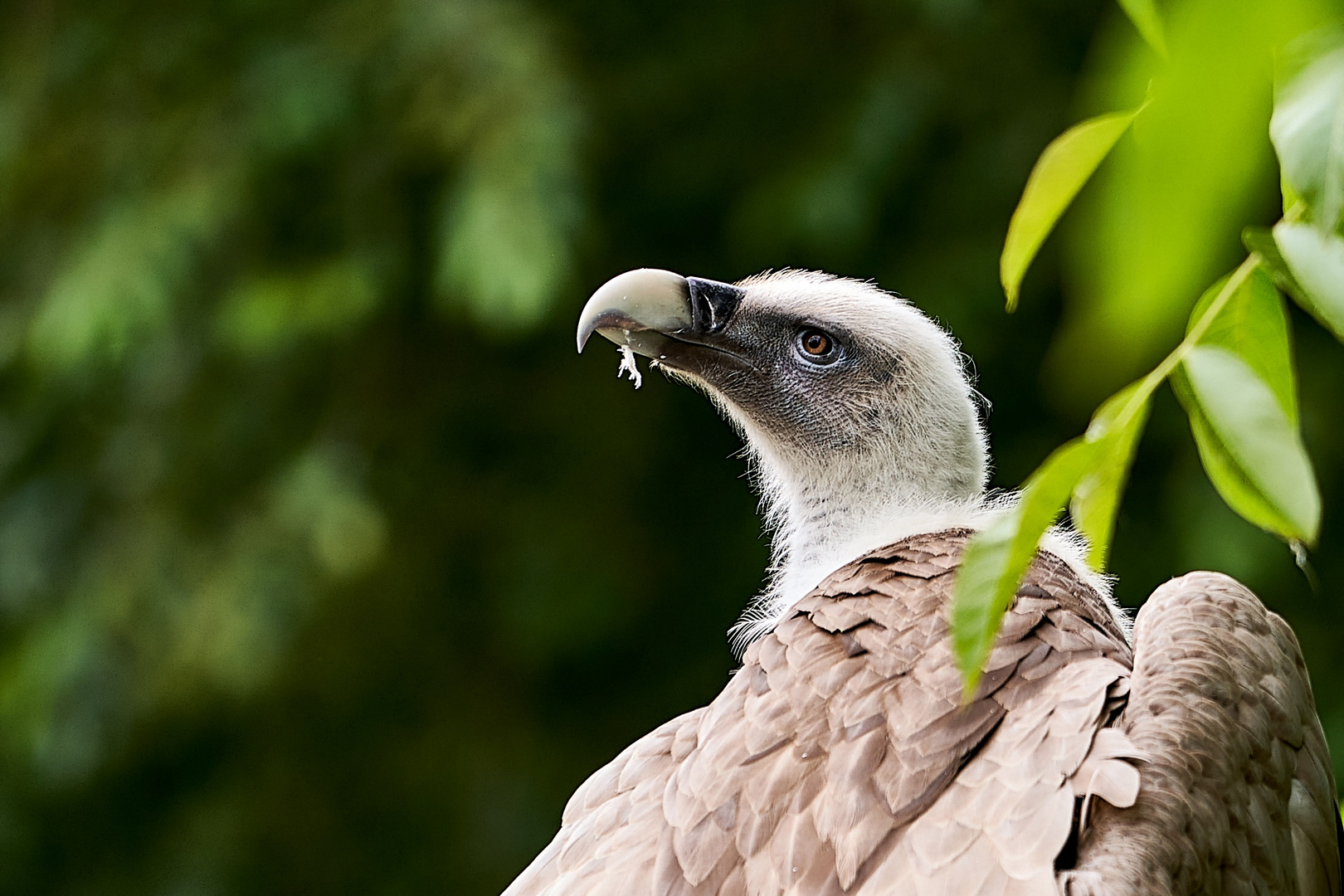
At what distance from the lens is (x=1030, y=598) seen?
1.69 meters

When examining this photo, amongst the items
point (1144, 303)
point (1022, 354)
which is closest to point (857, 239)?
point (1022, 354)

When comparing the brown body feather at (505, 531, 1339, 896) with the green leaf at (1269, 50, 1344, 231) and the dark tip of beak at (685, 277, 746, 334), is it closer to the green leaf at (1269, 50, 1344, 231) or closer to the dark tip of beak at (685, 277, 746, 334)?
the dark tip of beak at (685, 277, 746, 334)

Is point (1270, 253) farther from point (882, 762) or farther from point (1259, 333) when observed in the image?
point (882, 762)

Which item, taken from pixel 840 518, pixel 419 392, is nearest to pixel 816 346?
pixel 840 518

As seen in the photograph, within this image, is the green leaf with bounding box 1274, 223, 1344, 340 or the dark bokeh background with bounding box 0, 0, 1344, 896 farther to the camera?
the dark bokeh background with bounding box 0, 0, 1344, 896

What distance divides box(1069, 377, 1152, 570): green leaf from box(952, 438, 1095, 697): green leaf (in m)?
0.05

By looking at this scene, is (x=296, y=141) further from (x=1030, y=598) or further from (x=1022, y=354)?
(x=1030, y=598)

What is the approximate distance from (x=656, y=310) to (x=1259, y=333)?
135cm

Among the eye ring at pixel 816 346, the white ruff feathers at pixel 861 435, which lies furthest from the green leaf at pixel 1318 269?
the eye ring at pixel 816 346

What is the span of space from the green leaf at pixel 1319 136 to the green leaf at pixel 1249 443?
0.40 feet

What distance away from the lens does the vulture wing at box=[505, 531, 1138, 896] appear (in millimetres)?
1353

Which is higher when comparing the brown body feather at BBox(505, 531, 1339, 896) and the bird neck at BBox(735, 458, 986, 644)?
the bird neck at BBox(735, 458, 986, 644)

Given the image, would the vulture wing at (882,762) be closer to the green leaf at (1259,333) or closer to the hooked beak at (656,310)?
the hooked beak at (656,310)

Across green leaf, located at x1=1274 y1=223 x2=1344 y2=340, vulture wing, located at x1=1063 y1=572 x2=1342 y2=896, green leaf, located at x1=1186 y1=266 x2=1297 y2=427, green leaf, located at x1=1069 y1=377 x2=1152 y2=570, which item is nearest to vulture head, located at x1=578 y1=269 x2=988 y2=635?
vulture wing, located at x1=1063 y1=572 x2=1342 y2=896
